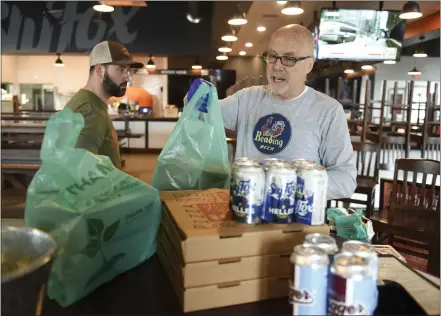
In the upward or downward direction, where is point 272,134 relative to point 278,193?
upward

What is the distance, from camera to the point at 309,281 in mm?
900

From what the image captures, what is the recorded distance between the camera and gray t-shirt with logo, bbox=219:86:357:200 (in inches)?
82.0

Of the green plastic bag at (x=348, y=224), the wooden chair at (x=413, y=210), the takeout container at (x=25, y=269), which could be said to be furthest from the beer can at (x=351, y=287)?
the wooden chair at (x=413, y=210)

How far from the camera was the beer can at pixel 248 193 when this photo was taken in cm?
115

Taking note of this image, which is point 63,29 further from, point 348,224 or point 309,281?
point 309,281

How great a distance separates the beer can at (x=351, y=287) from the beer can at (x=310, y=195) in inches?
11.4

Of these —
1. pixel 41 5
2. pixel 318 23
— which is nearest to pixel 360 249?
pixel 318 23

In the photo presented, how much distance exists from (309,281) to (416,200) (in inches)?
116

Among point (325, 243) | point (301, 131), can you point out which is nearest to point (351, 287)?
point (325, 243)

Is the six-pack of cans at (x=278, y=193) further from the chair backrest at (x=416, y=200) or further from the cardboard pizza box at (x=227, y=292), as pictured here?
the chair backrest at (x=416, y=200)

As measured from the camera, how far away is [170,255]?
1275mm

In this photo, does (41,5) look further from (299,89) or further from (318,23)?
(299,89)

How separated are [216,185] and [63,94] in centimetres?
1214

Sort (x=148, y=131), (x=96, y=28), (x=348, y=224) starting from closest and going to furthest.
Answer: (x=348, y=224) → (x=96, y=28) → (x=148, y=131)
